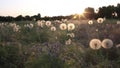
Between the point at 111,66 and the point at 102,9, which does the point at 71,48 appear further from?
the point at 102,9

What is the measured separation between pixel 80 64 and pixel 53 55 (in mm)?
522

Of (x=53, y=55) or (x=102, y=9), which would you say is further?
(x=102, y=9)

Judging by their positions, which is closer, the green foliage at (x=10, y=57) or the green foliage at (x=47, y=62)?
the green foliage at (x=47, y=62)

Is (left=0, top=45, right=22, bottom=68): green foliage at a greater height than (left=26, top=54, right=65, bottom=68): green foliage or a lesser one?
lesser

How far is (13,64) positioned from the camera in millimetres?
7312

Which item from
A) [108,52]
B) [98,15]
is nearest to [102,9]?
[98,15]

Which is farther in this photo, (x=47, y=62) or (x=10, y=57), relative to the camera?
(x=10, y=57)

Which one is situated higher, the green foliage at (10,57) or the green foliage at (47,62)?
the green foliage at (47,62)

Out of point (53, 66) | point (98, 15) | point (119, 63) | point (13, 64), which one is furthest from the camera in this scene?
point (98, 15)

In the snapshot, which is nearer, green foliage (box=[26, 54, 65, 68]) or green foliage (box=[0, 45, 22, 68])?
green foliage (box=[26, 54, 65, 68])

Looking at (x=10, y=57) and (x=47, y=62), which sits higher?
(x=47, y=62)

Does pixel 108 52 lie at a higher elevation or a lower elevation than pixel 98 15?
higher

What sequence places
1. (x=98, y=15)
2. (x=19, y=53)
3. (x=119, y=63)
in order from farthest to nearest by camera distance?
(x=98, y=15) → (x=19, y=53) → (x=119, y=63)

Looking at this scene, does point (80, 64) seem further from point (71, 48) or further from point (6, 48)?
point (6, 48)
